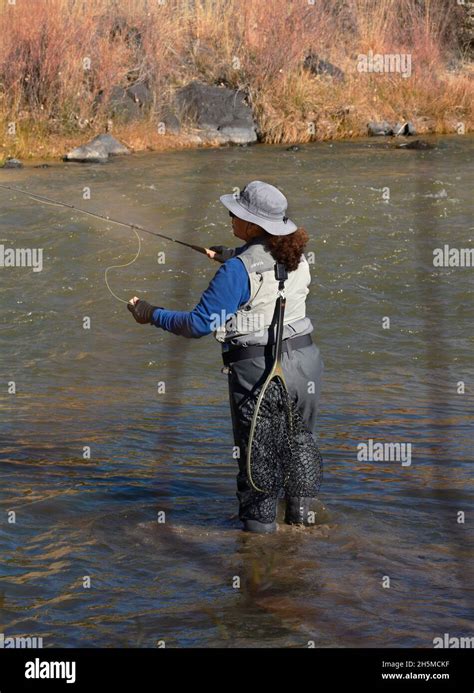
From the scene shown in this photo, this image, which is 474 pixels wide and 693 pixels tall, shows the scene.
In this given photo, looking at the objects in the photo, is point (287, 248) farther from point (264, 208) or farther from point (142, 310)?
point (142, 310)

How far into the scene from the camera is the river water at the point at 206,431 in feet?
17.6

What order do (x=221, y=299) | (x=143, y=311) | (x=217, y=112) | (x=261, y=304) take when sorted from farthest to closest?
1. (x=217, y=112)
2. (x=143, y=311)
3. (x=261, y=304)
4. (x=221, y=299)

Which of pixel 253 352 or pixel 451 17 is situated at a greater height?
pixel 451 17

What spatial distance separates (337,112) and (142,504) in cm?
1309

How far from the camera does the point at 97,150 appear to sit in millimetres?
16859

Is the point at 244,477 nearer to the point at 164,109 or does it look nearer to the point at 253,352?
the point at 253,352

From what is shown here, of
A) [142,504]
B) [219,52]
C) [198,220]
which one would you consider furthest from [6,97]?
[142,504]

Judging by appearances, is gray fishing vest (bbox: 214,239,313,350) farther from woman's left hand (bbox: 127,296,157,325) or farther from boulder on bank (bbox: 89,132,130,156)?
boulder on bank (bbox: 89,132,130,156)

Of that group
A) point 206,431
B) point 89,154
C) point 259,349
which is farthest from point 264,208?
point 89,154

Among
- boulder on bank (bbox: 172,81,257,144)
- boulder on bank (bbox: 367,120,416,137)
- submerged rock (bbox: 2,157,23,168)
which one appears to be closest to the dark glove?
submerged rock (bbox: 2,157,23,168)

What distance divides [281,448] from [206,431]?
7.25 ft

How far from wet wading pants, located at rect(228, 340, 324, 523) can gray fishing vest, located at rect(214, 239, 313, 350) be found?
101 millimetres

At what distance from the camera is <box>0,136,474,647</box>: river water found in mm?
5367

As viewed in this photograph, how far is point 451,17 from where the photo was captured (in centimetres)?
2259
